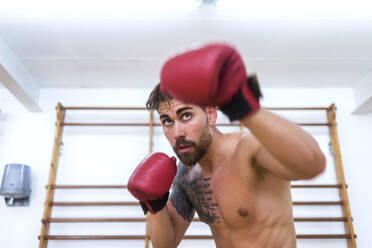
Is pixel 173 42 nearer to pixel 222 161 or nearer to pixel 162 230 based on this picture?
pixel 222 161

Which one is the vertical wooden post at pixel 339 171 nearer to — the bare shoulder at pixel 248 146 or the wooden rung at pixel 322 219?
the wooden rung at pixel 322 219

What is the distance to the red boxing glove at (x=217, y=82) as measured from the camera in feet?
2.47

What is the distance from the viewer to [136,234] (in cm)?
329

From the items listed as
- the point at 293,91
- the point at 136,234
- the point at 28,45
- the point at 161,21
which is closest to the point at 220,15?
the point at 161,21

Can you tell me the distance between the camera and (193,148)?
132 cm

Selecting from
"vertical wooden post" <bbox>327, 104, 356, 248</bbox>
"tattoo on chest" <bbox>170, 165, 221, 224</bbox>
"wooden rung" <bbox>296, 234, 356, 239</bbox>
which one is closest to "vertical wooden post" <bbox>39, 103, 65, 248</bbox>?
"tattoo on chest" <bbox>170, 165, 221, 224</bbox>

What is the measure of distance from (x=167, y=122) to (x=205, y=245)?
2303mm

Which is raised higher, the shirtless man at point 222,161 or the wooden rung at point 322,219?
the wooden rung at point 322,219

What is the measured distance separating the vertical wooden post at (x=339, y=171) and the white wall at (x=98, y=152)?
110mm

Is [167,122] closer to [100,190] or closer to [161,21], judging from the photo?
[161,21]

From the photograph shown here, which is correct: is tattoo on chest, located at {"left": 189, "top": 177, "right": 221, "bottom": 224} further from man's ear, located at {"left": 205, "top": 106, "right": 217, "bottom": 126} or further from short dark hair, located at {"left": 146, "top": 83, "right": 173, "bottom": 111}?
short dark hair, located at {"left": 146, "top": 83, "right": 173, "bottom": 111}

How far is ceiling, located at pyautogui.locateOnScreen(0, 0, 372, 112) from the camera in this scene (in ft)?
9.14

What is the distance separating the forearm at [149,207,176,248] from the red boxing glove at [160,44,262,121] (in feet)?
2.87

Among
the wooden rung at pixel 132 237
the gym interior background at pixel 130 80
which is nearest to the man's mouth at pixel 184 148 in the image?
the gym interior background at pixel 130 80
